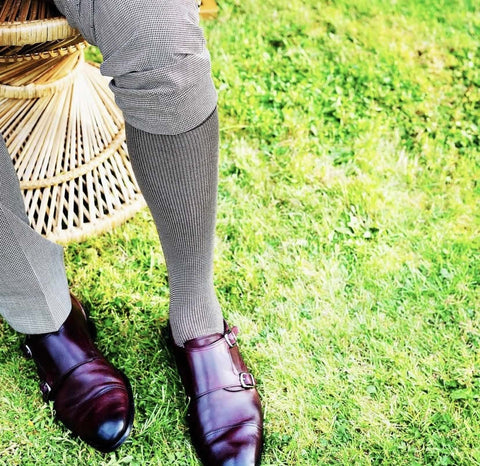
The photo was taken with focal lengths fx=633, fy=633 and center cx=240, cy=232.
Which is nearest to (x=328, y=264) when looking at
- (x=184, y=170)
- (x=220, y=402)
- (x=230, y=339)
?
(x=230, y=339)

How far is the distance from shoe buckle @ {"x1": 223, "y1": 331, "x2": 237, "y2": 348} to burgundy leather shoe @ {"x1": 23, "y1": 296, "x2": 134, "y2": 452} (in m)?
0.25

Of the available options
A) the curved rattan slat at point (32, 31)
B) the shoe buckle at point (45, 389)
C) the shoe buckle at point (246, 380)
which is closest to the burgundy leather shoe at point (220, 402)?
the shoe buckle at point (246, 380)

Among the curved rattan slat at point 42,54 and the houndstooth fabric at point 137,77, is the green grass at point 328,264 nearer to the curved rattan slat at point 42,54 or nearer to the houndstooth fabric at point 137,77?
the houndstooth fabric at point 137,77

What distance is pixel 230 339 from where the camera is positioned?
1.47 m

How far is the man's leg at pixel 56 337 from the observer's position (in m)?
1.26

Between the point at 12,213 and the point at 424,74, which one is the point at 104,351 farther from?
the point at 424,74

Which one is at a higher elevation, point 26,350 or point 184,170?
point 184,170

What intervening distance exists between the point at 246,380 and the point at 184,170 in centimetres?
51

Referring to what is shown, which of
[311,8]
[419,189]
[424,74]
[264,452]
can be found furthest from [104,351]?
[311,8]

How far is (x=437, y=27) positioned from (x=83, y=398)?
2058 millimetres

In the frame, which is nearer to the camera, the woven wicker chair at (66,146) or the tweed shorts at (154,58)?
the tweed shorts at (154,58)

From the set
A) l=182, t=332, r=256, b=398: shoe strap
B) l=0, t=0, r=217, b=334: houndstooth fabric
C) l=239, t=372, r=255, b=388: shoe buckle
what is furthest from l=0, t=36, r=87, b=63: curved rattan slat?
l=239, t=372, r=255, b=388: shoe buckle

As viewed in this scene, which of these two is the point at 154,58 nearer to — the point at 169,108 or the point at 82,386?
the point at 169,108

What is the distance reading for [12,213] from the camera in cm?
123
